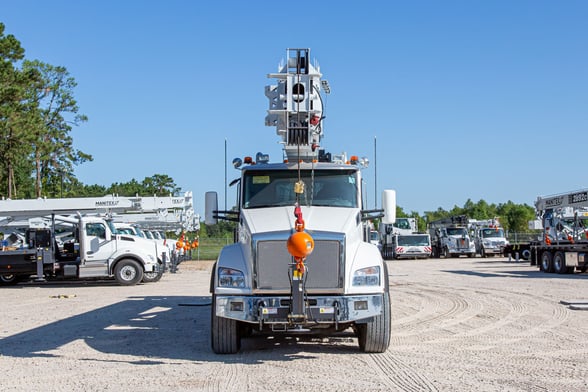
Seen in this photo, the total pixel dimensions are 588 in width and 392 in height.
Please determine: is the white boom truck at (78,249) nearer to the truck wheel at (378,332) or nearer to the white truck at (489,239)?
the truck wheel at (378,332)

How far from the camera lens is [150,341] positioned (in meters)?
10.3

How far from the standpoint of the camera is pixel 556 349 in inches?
358

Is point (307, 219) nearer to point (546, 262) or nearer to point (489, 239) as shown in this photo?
point (546, 262)

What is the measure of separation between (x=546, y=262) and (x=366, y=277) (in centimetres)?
2267

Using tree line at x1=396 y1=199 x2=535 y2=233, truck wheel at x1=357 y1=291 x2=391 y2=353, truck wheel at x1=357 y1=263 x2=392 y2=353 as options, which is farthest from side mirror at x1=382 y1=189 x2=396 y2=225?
tree line at x1=396 y1=199 x2=535 y2=233

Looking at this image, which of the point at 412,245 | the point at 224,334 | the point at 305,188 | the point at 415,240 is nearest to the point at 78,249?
the point at 305,188

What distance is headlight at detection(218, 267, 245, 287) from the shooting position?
8.39 metres

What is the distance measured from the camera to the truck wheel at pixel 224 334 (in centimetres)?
866

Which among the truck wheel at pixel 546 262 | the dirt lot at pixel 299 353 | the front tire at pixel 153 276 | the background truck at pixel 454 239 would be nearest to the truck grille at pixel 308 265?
the dirt lot at pixel 299 353

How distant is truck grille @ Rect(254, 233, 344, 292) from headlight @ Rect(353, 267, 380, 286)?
8.4 inches

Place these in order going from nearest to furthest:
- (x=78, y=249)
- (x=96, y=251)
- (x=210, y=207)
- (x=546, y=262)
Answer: (x=210, y=207) < (x=96, y=251) < (x=78, y=249) < (x=546, y=262)

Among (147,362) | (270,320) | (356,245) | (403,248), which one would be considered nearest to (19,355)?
(147,362)

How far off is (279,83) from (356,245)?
4.29m

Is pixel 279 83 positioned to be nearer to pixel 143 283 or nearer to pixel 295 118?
pixel 295 118
